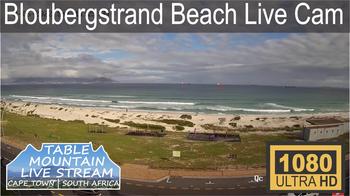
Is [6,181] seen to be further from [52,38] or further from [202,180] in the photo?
[202,180]

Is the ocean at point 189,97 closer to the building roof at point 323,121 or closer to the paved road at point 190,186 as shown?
the building roof at point 323,121

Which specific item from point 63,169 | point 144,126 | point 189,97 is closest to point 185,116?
point 189,97

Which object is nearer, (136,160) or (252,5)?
(252,5)

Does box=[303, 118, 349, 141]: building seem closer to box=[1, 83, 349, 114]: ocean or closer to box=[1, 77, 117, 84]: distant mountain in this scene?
box=[1, 83, 349, 114]: ocean

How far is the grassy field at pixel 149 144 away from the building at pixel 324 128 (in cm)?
28

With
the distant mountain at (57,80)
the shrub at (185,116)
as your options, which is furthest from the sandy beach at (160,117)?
the distant mountain at (57,80)

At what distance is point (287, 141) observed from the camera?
11.1 ft

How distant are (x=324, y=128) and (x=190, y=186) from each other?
4.40ft

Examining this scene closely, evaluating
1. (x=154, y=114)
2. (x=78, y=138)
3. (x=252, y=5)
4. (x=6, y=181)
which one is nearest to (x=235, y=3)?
(x=252, y=5)

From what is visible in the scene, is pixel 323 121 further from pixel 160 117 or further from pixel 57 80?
pixel 57 80

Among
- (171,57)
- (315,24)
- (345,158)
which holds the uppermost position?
(315,24)

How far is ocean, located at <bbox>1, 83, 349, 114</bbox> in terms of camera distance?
11.3 feet

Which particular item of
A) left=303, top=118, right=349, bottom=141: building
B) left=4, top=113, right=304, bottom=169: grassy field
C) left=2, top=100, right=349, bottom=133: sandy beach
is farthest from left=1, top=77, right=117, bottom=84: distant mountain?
left=303, top=118, right=349, bottom=141: building

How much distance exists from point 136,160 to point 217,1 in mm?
1623
